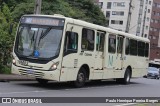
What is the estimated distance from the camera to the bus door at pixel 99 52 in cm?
Result: 2244

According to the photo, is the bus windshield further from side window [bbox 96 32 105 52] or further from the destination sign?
side window [bbox 96 32 105 52]

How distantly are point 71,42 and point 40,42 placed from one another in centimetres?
138

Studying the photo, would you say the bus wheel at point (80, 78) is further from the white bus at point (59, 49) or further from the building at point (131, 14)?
the building at point (131, 14)

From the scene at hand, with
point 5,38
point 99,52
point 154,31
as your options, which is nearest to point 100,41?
point 99,52

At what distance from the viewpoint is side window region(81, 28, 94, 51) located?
20.9 metres

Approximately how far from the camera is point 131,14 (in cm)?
10625

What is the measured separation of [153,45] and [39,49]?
9571cm

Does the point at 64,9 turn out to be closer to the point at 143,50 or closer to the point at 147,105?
the point at 143,50

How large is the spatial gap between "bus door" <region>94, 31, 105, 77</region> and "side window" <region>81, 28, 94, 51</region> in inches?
27.2

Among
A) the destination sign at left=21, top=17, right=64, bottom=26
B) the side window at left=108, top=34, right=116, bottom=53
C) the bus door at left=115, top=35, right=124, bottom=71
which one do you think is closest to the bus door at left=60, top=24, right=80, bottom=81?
the destination sign at left=21, top=17, right=64, bottom=26

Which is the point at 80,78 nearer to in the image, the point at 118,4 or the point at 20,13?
the point at 20,13

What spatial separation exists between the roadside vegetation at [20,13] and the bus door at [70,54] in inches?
118

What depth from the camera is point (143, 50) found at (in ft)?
99.9

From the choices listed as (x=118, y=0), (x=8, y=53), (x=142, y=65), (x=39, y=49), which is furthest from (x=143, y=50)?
(x=118, y=0)
